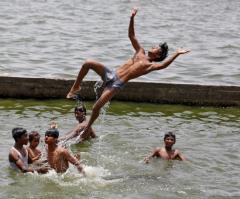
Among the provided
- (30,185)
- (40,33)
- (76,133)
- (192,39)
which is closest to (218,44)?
(192,39)

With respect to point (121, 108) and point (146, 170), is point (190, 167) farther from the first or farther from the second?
point (121, 108)

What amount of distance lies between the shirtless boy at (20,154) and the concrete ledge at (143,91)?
210 inches

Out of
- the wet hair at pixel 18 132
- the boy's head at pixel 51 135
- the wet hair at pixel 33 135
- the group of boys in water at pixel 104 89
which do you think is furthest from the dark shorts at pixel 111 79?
the wet hair at pixel 33 135

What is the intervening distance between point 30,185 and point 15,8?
93.0 ft

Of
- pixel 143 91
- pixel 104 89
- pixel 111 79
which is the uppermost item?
pixel 111 79

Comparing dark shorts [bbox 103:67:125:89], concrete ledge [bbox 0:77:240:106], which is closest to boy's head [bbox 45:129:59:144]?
dark shorts [bbox 103:67:125:89]

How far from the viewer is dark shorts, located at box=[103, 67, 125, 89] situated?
1111 centimetres

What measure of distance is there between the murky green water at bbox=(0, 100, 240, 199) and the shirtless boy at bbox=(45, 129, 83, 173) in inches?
10.9

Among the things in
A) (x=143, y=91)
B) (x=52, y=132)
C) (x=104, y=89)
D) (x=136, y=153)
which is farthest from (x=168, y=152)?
(x=143, y=91)

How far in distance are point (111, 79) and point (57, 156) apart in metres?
1.63

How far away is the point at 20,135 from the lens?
37.0 ft

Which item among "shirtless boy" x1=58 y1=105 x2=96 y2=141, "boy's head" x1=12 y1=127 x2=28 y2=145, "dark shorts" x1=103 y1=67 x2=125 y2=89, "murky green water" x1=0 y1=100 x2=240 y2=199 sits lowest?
"murky green water" x1=0 y1=100 x2=240 y2=199

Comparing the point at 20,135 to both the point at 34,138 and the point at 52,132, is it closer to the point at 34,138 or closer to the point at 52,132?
the point at 34,138

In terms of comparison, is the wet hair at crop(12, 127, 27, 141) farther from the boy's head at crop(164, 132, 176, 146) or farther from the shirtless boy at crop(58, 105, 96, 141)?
the boy's head at crop(164, 132, 176, 146)
